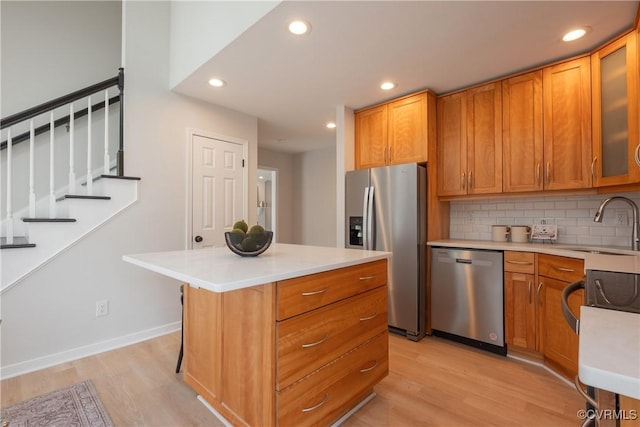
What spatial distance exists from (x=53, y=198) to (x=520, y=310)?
3772mm

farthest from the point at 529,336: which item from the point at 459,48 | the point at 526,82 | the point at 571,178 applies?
the point at 459,48

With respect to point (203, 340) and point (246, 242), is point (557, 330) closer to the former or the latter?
point (246, 242)

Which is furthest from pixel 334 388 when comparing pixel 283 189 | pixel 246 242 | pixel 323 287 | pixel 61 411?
pixel 283 189

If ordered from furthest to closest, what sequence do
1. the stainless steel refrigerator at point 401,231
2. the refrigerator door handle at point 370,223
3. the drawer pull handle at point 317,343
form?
1. the refrigerator door handle at point 370,223
2. the stainless steel refrigerator at point 401,231
3. the drawer pull handle at point 317,343

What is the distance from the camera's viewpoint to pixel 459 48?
2.18 metres

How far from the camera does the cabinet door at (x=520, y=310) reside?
2281mm

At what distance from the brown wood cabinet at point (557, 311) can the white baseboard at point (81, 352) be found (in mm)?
3233

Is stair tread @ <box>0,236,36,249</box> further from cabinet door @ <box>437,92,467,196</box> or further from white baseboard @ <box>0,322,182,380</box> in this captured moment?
cabinet door @ <box>437,92,467,196</box>

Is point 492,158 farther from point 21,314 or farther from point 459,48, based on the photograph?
point 21,314

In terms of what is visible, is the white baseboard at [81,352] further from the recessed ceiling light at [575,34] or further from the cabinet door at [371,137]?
the recessed ceiling light at [575,34]

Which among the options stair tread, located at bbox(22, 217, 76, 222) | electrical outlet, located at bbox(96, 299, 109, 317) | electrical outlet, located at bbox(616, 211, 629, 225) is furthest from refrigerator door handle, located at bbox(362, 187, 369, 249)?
stair tread, located at bbox(22, 217, 76, 222)

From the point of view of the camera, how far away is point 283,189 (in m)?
5.83

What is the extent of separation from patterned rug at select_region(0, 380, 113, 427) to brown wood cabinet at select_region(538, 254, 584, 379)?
2.84 meters

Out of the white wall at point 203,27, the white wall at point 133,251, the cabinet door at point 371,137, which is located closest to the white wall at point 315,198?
the cabinet door at point 371,137
